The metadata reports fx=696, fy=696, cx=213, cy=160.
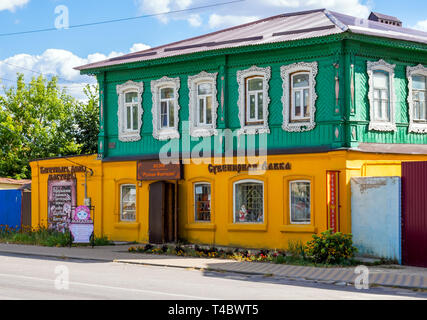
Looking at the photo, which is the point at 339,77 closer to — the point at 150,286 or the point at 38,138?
the point at 150,286

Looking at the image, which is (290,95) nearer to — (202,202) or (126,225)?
(202,202)

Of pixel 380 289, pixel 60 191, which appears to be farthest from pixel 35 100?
pixel 380 289

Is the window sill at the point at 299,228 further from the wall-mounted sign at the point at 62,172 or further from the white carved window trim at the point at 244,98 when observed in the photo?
the wall-mounted sign at the point at 62,172

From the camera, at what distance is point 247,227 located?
886 inches

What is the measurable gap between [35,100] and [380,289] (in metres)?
39.9

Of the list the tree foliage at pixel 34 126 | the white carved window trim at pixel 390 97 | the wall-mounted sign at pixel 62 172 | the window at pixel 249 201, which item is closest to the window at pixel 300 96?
the white carved window trim at pixel 390 97

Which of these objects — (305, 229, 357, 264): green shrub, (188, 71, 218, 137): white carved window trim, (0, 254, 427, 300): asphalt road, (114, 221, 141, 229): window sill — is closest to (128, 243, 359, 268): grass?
(305, 229, 357, 264): green shrub

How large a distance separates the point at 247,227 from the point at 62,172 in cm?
940

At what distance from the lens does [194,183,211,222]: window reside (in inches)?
944

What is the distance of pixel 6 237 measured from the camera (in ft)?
92.3

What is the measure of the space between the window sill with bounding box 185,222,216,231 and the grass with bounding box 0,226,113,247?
10.1 ft

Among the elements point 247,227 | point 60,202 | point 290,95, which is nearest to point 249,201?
point 247,227

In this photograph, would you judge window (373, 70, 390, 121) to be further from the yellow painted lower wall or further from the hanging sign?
the hanging sign

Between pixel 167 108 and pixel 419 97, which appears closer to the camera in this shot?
pixel 419 97
